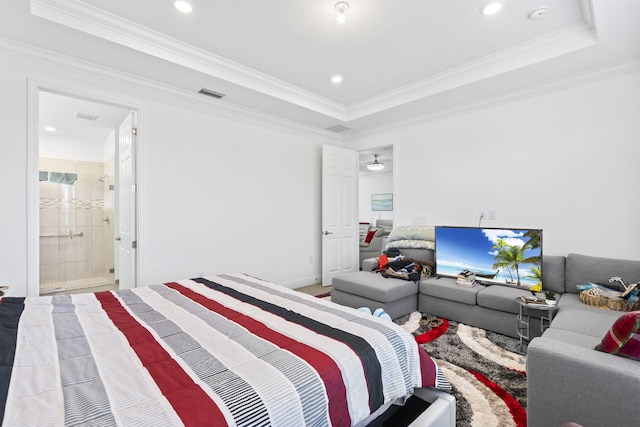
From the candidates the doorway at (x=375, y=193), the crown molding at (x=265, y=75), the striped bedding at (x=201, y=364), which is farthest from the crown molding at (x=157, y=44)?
the doorway at (x=375, y=193)

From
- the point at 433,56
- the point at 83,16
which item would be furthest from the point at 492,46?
the point at 83,16

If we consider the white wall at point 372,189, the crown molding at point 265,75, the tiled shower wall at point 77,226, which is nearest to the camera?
the crown molding at point 265,75

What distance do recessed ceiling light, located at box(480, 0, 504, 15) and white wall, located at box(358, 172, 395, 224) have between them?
7.85 meters

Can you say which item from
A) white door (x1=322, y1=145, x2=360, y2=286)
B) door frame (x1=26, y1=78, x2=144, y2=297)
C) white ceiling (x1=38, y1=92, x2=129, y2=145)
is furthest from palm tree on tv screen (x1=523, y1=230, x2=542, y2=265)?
white ceiling (x1=38, y1=92, x2=129, y2=145)

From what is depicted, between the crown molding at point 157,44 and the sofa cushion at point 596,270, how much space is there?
3.58 meters

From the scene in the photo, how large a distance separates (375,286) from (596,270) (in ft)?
6.63

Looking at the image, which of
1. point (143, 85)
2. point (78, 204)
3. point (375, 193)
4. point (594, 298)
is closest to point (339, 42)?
point (143, 85)

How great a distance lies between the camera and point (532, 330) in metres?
2.74

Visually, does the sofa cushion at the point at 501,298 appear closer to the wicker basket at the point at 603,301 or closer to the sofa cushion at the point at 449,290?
the sofa cushion at the point at 449,290

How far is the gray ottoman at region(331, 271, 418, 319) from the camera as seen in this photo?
3258mm

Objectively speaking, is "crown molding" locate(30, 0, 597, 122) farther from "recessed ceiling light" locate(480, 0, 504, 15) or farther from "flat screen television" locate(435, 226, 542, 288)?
"flat screen television" locate(435, 226, 542, 288)

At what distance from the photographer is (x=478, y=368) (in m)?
2.32

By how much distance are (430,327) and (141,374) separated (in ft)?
9.19

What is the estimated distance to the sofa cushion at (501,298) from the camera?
2861 mm
